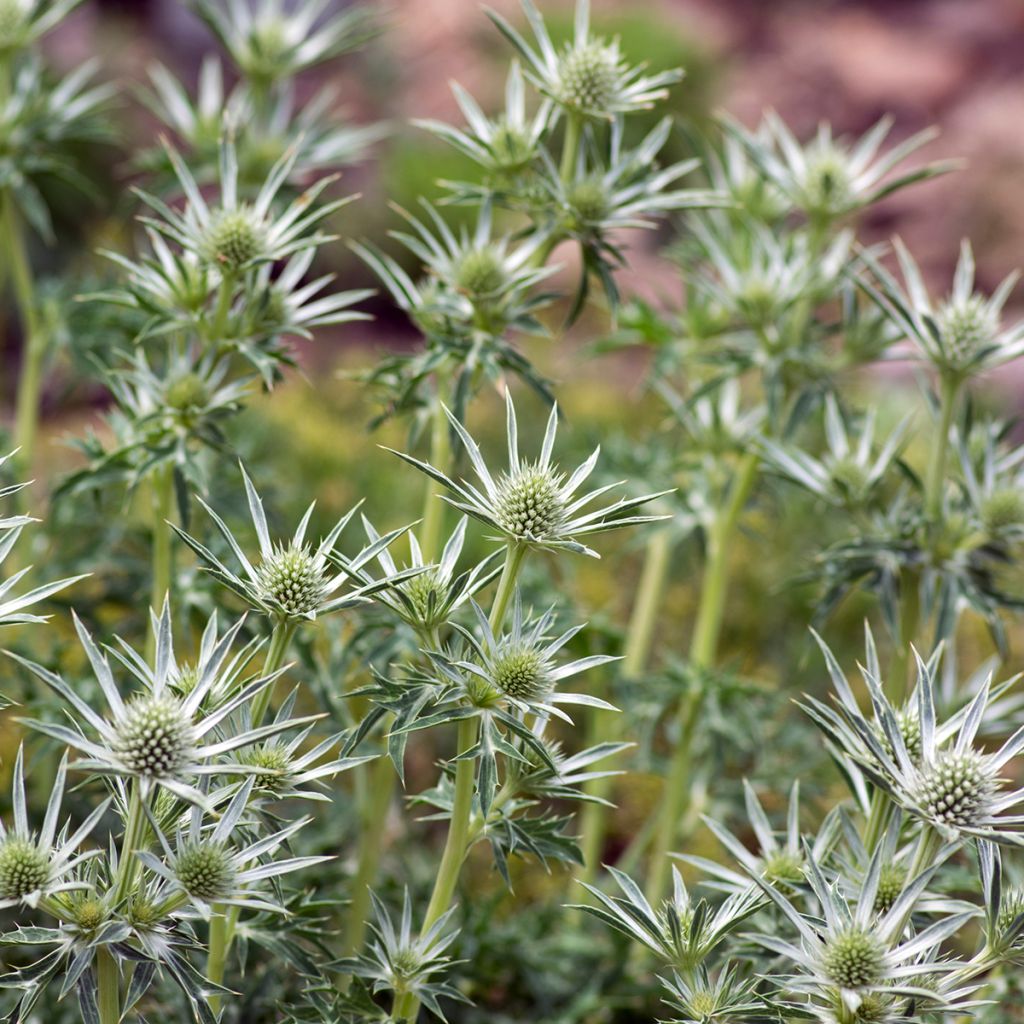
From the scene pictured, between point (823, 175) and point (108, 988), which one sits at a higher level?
point (823, 175)

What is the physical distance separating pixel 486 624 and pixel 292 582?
0.66 feet

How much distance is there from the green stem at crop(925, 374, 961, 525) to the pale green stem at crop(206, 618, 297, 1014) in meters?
0.97

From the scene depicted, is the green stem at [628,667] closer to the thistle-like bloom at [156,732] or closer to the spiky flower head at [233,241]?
the spiky flower head at [233,241]

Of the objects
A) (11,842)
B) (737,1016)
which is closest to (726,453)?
(737,1016)

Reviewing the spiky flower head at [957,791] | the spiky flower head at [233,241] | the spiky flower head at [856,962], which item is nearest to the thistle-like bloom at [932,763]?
the spiky flower head at [957,791]

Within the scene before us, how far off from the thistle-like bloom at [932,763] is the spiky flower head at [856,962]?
131 millimetres

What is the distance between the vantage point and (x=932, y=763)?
121 cm

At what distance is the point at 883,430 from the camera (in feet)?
13.7

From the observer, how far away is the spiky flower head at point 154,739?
42.1 inches

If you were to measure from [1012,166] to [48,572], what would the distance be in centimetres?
542

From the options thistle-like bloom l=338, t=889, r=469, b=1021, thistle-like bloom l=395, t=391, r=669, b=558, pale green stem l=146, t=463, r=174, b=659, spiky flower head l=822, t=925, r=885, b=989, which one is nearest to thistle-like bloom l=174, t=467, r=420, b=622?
thistle-like bloom l=395, t=391, r=669, b=558

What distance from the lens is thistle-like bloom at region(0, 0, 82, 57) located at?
1859mm

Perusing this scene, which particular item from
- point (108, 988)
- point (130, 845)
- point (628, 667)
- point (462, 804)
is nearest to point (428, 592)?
point (462, 804)

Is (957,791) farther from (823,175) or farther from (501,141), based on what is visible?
(823,175)
